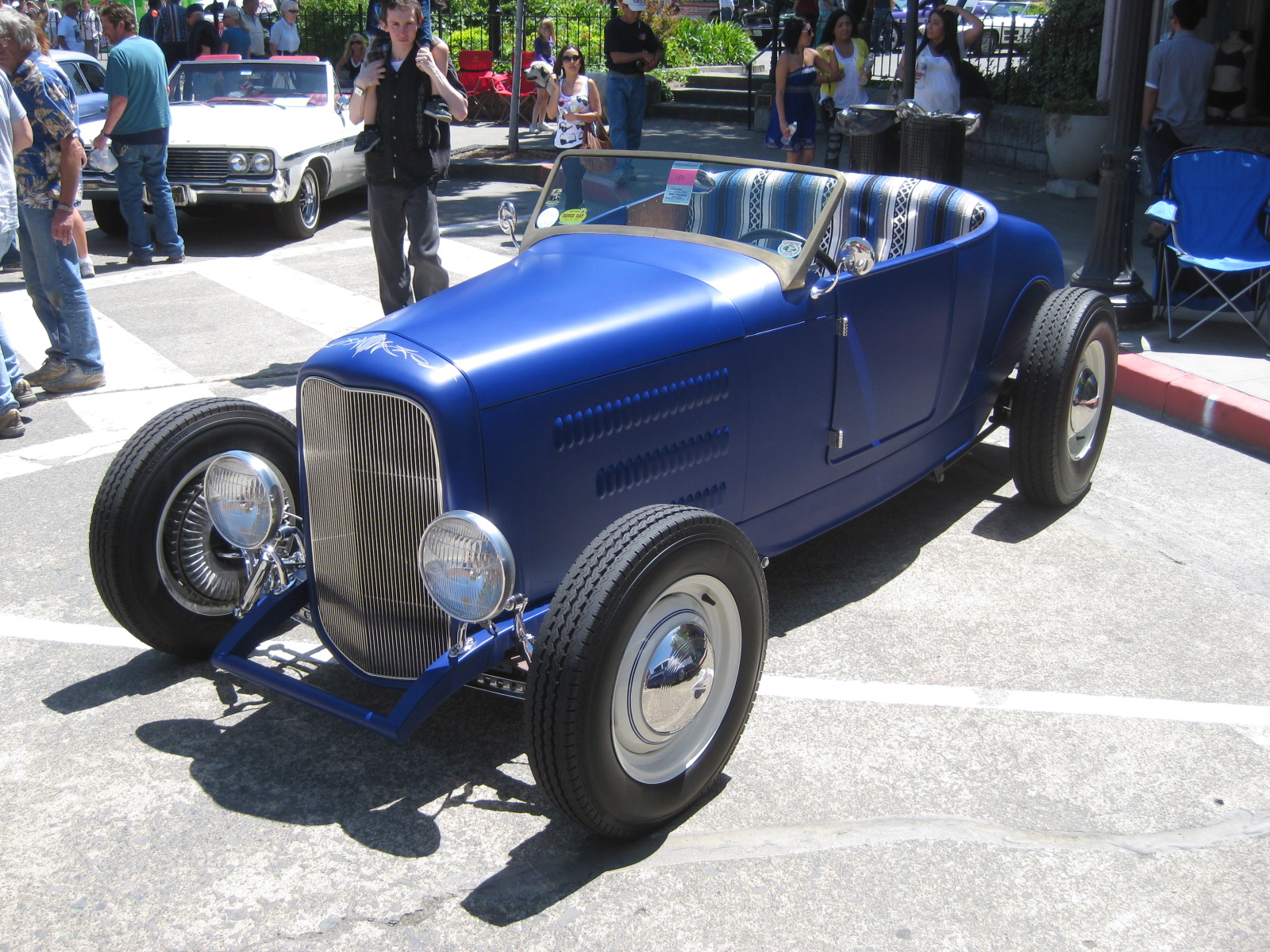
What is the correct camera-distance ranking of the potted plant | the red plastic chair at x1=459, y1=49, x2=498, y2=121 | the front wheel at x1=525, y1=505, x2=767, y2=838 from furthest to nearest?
the red plastic chair at x1=459, y1=49, x2=498, y2=121 → the potted plant → the front wheel at x1=525, y1=505, x2=767, y2=838

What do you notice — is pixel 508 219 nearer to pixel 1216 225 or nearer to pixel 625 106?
pixel 1216 225

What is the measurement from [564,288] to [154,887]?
77.5 inches

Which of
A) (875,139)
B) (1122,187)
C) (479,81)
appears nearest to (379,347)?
(1122,187)

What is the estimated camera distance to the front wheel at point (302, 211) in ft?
34.6

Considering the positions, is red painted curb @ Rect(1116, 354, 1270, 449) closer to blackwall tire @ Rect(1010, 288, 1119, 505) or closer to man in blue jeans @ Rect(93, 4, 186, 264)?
blackwall tire @ Rect(1010, 288, 1119, 505)

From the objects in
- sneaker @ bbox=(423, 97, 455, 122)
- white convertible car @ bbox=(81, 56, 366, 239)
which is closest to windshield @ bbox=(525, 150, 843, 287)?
sneaker @ bbox=(423, 97, 455, 122)

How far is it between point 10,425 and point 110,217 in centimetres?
536

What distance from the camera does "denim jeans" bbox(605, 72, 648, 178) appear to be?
11328 millimetres

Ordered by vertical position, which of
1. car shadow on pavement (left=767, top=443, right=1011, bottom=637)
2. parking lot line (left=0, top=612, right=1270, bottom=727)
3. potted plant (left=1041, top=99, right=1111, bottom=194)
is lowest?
parking lot line (left=0, top=612, right=1270, bottom=727)

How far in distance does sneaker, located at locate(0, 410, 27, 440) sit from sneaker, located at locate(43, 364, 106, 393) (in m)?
0.69

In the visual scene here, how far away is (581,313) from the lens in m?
3.45

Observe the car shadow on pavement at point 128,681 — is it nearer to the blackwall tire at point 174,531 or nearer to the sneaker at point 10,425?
the blackwall tire at point 174,531

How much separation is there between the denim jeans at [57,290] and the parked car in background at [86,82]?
5785 mm

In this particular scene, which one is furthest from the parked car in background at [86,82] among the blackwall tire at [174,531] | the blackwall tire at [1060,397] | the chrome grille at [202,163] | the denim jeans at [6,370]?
the blackwall tire at [1060,397]
